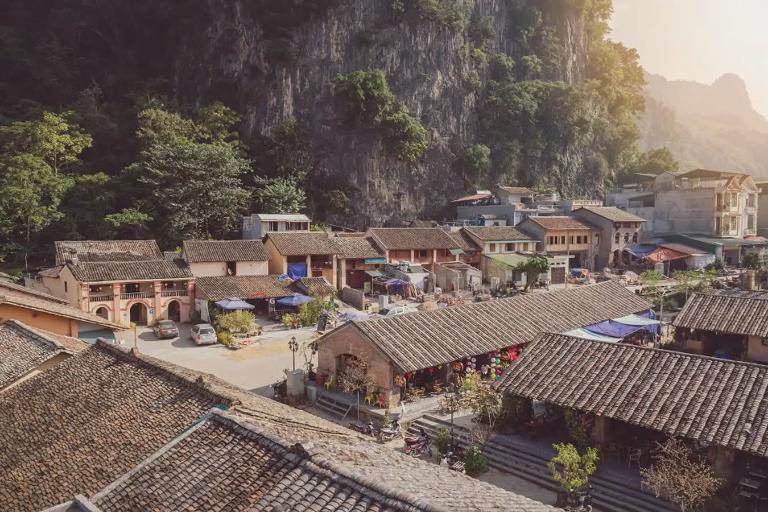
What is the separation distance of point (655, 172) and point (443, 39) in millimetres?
38292

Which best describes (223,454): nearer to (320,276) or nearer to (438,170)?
(320,276)

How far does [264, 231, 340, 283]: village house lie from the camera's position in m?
42.1

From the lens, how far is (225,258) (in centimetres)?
3931

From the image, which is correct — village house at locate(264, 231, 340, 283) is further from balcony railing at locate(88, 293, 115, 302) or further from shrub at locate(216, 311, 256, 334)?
balcony railing at locate(88, 293, 115, 302)

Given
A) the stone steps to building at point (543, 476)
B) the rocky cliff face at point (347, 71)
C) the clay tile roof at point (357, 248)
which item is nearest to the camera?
the stone steps to building at point (543, 476)

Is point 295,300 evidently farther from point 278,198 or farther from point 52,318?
point 278,198

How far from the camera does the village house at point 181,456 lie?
7.58 m

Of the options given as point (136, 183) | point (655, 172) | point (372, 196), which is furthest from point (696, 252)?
point (136, 183)

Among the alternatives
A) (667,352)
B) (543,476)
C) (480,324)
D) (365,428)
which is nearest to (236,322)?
(365,428)

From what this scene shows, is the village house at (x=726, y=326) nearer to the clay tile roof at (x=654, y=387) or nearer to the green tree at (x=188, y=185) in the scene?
the clay tile roof at (x=654, y=387)

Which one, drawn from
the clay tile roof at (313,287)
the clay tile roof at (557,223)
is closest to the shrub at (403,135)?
the clay tile roof at (557,223)

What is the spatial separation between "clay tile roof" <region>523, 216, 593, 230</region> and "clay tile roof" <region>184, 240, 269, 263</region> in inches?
1155

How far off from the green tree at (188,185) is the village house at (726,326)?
3841 centimetres

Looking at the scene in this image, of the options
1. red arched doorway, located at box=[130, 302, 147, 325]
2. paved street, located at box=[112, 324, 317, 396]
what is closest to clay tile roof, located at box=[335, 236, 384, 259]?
paved street, located at box=[112, 324, 317, 396]
